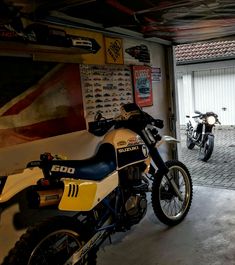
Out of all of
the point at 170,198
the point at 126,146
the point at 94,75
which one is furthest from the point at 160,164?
the point at 94,75

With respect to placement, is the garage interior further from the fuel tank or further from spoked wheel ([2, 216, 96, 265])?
the fuel tank

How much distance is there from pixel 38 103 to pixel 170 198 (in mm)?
1660

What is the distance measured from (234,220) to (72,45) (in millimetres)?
2378

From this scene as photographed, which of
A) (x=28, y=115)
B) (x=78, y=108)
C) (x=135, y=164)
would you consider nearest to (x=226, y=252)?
(x=135, y=164)

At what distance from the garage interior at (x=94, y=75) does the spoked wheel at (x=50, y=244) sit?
12.3 inches

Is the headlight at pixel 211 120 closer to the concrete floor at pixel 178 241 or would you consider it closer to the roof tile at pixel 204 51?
the concrete floor at pixel 178 241

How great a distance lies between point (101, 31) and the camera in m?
3.09

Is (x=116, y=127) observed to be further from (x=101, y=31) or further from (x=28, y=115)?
(x=101, y=31)

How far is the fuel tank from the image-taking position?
2.63 metres

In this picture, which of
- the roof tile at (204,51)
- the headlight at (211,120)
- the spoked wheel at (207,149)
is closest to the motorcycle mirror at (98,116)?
the spoked wheel at (207,149)

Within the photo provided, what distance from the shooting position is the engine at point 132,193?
272 cm

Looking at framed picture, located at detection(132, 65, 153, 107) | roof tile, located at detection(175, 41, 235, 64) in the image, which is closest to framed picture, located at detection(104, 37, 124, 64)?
framed picture, located at detection(132, 65, 153, 107)

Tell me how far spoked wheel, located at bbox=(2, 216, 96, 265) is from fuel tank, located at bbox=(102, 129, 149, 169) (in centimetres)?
68

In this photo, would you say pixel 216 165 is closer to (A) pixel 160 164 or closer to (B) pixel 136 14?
(A) pixel 160 164
